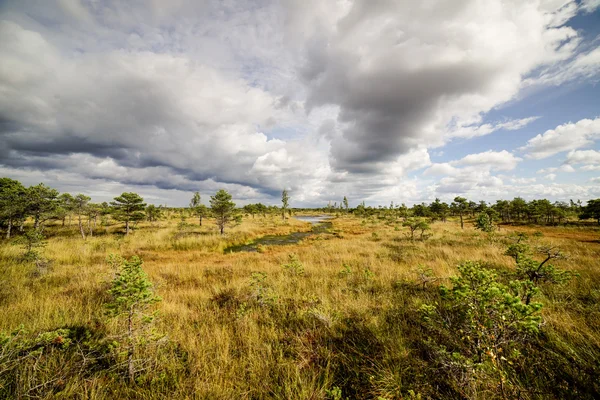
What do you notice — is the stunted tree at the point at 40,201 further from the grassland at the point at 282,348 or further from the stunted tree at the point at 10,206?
the grassland at the point at 282,348

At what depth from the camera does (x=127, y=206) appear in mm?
23250

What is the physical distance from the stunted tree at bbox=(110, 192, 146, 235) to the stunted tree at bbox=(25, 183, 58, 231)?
14.0 ft

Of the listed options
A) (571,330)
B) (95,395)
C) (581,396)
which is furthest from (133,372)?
(571,330)

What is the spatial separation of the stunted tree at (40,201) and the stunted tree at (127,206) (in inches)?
168

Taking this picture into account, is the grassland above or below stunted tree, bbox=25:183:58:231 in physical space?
below

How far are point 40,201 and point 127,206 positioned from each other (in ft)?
20.3

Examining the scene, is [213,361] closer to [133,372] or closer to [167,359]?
[167,359]

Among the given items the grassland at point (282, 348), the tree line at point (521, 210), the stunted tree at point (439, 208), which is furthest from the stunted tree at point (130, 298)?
the stunted tree at point (439, 208)

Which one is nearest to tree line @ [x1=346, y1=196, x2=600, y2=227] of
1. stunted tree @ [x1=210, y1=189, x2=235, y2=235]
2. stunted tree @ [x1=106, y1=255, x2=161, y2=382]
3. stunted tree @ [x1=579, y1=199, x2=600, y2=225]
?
stunted tree @ [x1=579, y1=199, x2=600, y2=225]

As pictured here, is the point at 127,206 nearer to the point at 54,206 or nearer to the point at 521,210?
the point at 54,206

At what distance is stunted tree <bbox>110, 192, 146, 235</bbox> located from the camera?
22.7m

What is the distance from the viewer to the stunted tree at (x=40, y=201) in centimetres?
1803

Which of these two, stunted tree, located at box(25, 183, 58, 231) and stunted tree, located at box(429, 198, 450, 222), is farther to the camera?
stunted tree, located at box(429, 198, 450, 222)

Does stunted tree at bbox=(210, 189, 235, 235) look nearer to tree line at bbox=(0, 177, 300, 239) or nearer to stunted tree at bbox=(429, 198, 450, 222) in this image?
tree line at bbox=(0, 177, 300, 239)
